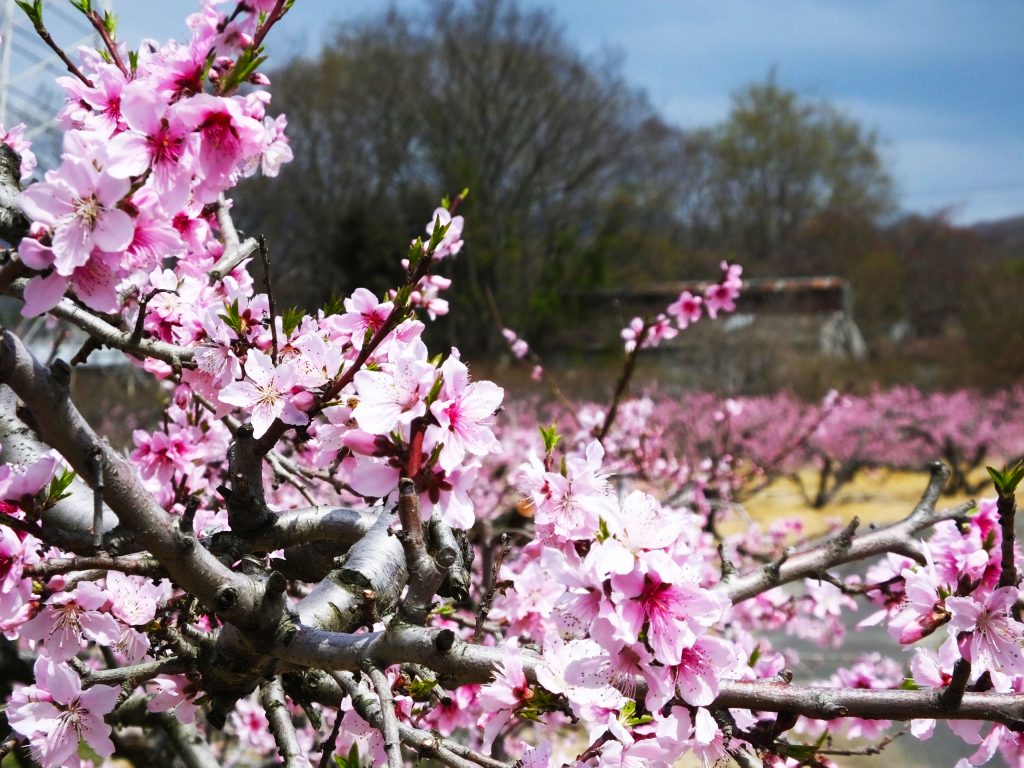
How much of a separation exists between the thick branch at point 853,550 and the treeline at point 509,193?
15161 millimetres

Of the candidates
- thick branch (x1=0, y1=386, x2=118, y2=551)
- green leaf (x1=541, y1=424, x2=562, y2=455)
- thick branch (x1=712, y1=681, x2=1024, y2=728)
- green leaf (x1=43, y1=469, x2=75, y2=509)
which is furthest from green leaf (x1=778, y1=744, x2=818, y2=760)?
green leaf (x1=43, y1=469, x2=75, y2=509)

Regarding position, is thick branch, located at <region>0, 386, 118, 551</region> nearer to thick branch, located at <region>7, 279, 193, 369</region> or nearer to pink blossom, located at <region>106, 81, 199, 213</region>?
thick branch, located at <region>7, 279, 193, 369</region>

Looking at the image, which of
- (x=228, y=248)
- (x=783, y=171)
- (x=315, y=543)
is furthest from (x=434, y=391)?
(x=783, y=171)

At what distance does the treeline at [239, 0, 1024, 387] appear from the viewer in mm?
22797

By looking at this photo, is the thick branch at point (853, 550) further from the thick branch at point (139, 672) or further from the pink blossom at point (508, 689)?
the thick branch at point (139, 672)

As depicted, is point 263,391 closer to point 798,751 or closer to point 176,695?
point 176,695

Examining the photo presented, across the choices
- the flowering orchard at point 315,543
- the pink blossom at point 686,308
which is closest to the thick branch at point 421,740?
the flowering orchard at point 315,543

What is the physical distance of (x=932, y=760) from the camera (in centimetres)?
535

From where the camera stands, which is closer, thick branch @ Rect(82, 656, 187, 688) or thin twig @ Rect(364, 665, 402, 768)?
thin twig @ Rect(364, 665, 402, 768)

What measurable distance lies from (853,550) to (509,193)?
27620 mm

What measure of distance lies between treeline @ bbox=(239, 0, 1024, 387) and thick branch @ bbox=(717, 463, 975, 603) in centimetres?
1516

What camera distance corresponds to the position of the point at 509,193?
28.8m

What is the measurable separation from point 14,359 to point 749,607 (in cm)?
376

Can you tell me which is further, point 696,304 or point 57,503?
point 696,304
